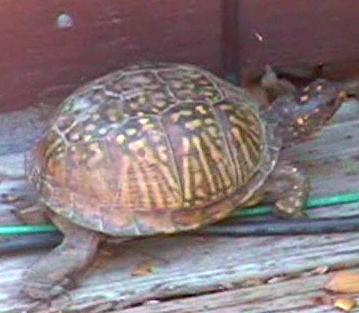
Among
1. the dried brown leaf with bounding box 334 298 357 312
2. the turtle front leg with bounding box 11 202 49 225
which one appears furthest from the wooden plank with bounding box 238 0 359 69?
the dried brown leaf with bounding box 334 298 357 312

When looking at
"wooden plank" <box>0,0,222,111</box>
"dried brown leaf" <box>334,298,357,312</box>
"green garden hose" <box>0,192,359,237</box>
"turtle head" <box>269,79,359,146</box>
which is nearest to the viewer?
"dried brown leaf" <box>334,298,357,312</box>

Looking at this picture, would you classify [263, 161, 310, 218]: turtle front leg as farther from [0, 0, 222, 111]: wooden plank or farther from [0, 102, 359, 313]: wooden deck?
[0, 0, 222, 111]: wooden plank

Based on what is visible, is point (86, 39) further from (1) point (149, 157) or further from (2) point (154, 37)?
(1) point (149, 157)

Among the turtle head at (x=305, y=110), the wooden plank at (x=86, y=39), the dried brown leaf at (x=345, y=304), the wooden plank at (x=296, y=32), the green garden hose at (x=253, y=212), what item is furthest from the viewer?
the wooden plank at (x=296, y=32)

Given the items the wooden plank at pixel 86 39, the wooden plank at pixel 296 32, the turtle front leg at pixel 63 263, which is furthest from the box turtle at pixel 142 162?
the wooden plank at pixel 296 32

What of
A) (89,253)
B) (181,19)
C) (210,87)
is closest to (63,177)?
(89,253)

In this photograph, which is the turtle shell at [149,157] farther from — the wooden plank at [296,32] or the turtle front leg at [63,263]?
the wooden plank at [296,32]
